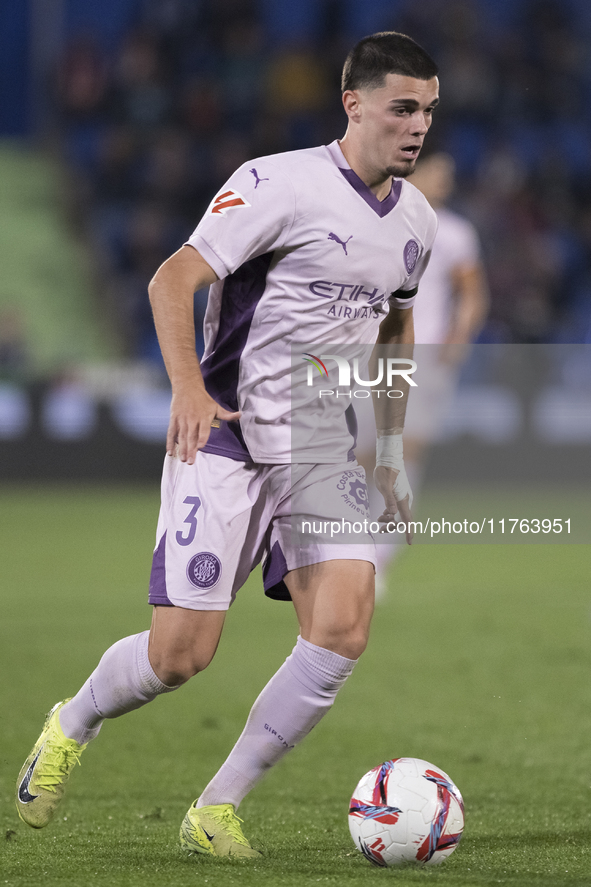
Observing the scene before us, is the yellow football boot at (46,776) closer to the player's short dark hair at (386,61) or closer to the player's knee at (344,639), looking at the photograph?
the player's knee at (344,639)

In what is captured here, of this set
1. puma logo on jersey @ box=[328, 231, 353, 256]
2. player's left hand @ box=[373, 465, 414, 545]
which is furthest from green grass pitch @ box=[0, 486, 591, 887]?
puma logo on jersey @ box=[328, 231, 353, 256]

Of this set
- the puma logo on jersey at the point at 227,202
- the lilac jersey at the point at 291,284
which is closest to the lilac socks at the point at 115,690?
the lilac jersey at the point at 291,284

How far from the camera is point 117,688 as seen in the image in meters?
3.08

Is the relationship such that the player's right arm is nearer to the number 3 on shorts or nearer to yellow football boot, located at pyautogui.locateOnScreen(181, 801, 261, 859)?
the number 3 on shorts

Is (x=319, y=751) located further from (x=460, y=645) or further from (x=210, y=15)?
(x=210, y=15)

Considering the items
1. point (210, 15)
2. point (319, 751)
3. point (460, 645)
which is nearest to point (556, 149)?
point (210, 15)

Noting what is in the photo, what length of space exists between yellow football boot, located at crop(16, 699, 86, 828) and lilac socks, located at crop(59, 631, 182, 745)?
0.03 m

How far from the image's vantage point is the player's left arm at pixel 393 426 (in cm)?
329

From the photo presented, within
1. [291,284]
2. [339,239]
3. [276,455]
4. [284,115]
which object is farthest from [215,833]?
[284,115]

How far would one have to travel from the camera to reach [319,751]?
425cm

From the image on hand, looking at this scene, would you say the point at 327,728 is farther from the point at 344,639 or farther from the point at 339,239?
the point at 339,239

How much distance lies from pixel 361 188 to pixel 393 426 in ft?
2.10

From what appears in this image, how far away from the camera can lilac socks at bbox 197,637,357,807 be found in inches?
117

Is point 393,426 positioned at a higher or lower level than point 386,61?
lower
